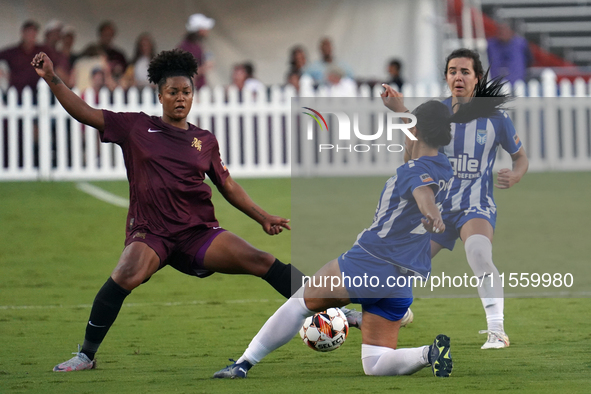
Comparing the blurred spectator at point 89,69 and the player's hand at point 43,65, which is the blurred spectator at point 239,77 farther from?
the player's hand at point 43,65

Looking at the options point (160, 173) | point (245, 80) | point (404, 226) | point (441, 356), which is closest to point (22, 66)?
point (245, 80)

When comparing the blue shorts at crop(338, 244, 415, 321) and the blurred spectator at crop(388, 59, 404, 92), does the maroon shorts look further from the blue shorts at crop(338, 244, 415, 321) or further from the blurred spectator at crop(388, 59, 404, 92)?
the blurred spectator at crop(388, 59, 404, 92)

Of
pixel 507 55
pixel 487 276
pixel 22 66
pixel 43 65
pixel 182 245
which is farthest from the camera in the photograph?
pixel 507 55

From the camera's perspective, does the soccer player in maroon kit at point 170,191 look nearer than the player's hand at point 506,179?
Yes

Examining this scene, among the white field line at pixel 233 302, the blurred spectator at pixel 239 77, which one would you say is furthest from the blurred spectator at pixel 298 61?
the white field line at pixel 233 302

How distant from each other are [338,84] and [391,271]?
35.0 feet

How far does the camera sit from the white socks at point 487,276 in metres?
6.12

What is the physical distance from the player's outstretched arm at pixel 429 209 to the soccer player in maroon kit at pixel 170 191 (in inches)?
47.9

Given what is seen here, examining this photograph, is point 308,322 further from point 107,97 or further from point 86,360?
point 107,97

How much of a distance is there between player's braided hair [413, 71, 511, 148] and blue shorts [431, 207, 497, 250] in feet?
2.06

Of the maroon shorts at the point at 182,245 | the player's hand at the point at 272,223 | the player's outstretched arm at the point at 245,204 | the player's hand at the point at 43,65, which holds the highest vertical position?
the player's hand at the point at 43,65

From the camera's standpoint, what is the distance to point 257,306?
7875 millimetres

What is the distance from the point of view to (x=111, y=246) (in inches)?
420

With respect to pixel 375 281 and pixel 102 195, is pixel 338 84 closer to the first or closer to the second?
pixel 102 195
